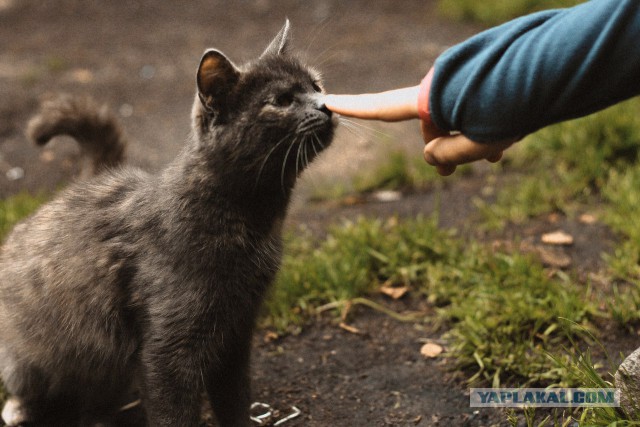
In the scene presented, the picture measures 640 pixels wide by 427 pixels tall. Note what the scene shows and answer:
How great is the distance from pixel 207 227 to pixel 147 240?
23 cm

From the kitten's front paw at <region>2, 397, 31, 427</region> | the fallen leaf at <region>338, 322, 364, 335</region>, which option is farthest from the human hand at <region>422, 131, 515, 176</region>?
the kitten's front paw at <region>2, 397, 31, 427</region>

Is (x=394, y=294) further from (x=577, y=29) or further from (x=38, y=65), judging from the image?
(x=38, y=65)

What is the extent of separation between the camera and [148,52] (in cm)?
728

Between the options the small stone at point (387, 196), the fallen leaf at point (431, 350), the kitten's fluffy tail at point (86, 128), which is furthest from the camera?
the small stone at point (387, 196)

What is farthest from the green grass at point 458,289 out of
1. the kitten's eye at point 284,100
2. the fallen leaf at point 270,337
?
the kitten's eye at point 284,100

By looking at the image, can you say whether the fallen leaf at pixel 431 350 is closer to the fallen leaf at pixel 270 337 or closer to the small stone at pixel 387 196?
the fallen leaf at pixel 270 337

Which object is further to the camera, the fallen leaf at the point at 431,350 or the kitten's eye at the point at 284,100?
the fallen leaf at the point at 431,350

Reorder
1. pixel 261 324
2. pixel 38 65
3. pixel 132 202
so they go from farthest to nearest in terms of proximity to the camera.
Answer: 1. pixel 38 65
2. pixel 261 324
3. pixel 132 202

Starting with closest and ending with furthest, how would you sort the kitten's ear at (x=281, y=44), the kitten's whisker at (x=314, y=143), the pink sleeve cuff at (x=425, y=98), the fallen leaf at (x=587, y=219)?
the pink sleeve cuff at (x=425, y=98), the kitten's whisker at (x=314, y=143), the kitten's ear at (x=281, y=44), the fallen leaf at (x=587, y=219)

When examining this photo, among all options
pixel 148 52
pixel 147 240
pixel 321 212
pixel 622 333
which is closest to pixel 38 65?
pixel 148 52

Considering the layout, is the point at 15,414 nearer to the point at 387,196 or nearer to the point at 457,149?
the point at 457,149

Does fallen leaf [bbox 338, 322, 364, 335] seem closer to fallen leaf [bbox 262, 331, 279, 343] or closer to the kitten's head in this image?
fallen leaf [bbox 262, 331, 279, 343]

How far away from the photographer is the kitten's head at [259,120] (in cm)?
256

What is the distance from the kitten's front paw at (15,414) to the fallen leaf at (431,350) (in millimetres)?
1694
